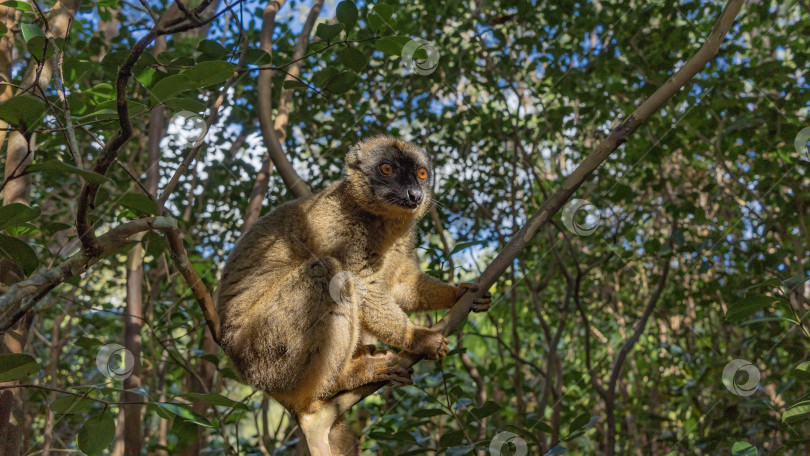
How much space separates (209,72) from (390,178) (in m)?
2.37

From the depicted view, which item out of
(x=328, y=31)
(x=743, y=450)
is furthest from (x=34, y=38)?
(x=743, y=450)

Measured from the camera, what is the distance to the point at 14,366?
2.23 m

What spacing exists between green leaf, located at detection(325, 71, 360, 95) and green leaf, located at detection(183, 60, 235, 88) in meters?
1.39

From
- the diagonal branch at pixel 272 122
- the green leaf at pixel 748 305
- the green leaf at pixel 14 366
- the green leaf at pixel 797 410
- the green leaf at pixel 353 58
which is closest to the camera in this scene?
the green leaf at pixel 14 366

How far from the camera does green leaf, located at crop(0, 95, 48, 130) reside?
7.07 ft

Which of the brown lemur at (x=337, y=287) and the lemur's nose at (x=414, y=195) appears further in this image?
the lemur's nose at (x=414, y=195)

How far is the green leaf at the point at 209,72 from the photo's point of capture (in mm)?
2176

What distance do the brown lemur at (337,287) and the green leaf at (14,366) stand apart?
1.69m

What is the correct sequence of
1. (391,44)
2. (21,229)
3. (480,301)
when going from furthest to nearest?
(480,301) → (391,44) → (21,229)

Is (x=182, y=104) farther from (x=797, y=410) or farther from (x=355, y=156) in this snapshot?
(x=797, y=410)

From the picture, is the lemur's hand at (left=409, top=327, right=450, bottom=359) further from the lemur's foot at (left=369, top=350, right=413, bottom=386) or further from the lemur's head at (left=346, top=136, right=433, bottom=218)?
the lemur's head at (left=346, top=136, right=433, bottom=218)

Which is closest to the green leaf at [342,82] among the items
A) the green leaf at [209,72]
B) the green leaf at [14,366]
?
the green leaf at [209,72]

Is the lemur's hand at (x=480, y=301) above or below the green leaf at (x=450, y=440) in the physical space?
above

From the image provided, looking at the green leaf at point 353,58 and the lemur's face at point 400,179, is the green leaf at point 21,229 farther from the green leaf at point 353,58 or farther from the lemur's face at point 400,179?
the lemur's face at point 400,179
